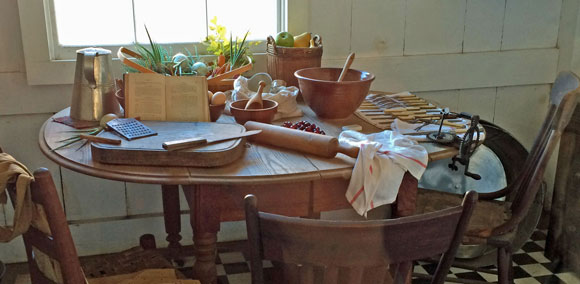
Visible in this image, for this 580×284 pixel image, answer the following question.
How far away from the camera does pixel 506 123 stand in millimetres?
3082

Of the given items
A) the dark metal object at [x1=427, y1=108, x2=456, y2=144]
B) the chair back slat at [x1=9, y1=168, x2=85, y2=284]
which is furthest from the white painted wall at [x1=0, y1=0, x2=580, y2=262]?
the chair back slat at [x1=9, y1=168, x2=85, y2=284]

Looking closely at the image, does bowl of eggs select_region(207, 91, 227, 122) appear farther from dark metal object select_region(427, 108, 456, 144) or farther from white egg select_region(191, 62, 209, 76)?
dark metal object select_region(427, 108, 456, 144)

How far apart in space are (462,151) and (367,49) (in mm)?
1086

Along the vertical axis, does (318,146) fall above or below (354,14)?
below

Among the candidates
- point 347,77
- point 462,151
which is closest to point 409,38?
point 347,77

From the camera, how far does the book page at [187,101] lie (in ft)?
6.23

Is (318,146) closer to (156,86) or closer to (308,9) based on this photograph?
(156,86)

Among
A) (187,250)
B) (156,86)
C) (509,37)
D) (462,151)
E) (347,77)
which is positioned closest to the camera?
(462,151)

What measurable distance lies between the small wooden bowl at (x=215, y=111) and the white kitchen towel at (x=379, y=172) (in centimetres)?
52

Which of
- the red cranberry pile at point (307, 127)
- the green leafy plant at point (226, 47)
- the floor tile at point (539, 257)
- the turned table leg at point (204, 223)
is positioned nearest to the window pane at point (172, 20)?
the green leafy plant at point (226, 47)

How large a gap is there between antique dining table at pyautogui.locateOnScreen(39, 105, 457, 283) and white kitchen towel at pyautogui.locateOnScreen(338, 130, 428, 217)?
0.04 metres

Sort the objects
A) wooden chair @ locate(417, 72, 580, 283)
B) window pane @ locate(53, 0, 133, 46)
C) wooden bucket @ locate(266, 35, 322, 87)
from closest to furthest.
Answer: wooden chair @ locate(417, 72, 580, 283), wooden bucket @ locate(266, 35, 322, 87), window pane @ locate(53, 0, 133, 46)

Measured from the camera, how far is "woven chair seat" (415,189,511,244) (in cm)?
204

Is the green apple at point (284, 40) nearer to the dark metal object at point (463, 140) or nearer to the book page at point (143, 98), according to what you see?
the book page at point (143, 98)
